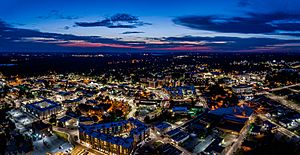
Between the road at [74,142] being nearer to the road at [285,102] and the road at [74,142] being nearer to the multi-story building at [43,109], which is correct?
the multi-story building at [43,109]

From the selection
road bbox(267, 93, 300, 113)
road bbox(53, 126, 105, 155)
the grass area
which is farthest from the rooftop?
road bbox(267, 93, 300, 113)

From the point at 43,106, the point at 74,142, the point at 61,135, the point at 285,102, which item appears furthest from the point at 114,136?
the point at 285,102

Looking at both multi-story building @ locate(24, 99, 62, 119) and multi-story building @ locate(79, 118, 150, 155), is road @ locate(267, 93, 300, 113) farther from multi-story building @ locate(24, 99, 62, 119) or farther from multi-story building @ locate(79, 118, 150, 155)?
multi-story building @ locate(24, 99, 62, 119)

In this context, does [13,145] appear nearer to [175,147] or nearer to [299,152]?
[175,147]

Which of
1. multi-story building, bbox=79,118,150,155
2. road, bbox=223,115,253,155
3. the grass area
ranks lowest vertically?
the grass area

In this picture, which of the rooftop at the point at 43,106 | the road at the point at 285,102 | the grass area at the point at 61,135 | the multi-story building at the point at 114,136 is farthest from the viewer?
the road at the point at 285,102

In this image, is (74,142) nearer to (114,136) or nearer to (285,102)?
(114,136)

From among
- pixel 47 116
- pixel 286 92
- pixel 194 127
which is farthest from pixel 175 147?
pixel 286 92

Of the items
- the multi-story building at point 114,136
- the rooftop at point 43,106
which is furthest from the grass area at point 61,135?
the rooftop at point 43,106
